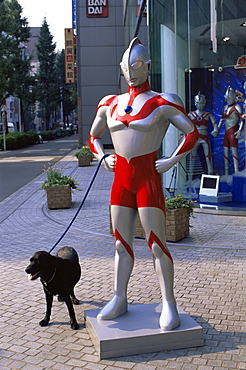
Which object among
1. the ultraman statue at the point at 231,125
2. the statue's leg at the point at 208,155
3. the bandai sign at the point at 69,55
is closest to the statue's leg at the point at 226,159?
the ultraman statue at the point at 231,125

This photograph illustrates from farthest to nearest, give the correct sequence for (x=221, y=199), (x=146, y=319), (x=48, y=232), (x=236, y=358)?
(x=221, y=199), (x=48, y=232), (x=146, y=319), (x=236, y=358)

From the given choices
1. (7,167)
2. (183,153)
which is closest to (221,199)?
(183,153)

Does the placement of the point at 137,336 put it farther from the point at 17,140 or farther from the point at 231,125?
the point at 17,140

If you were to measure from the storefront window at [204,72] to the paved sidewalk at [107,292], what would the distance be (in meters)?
2.65

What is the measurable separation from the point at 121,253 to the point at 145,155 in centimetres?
95

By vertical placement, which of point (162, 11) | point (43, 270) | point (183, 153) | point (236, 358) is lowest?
point (236, 358)

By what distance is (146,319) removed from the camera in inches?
177

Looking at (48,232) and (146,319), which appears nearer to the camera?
(146,319)

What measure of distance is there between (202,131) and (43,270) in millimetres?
8946

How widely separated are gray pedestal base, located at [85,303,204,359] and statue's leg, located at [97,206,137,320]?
0.31ft

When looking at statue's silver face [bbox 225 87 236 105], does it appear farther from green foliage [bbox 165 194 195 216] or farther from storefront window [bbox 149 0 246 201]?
green foliage [bbox 165 194 195 216]

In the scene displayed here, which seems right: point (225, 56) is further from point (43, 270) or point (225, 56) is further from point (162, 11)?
point (43, 270)

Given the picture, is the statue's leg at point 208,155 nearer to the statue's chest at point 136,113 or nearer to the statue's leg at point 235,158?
the statue's leg at point 235,158

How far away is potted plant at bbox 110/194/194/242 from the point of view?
7949 millimetres
